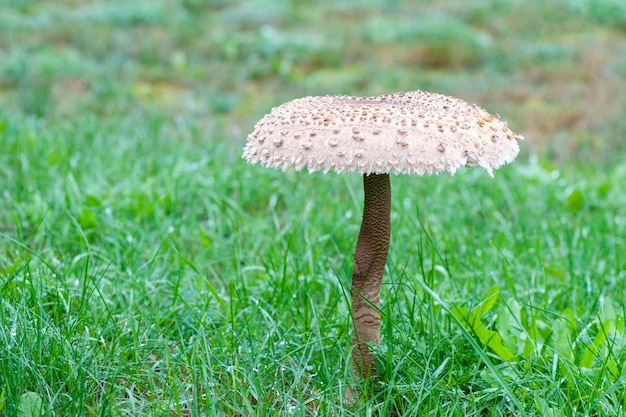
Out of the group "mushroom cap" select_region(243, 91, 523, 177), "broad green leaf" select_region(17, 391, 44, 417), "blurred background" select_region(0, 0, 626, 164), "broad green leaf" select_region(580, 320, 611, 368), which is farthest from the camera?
"blurred background" select_region(0, 0, 626, 164)

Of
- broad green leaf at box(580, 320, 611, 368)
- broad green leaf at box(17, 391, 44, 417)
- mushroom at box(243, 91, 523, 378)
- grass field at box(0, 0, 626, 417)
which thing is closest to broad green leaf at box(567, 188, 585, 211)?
grass field at box(0, 0, 626, 417)

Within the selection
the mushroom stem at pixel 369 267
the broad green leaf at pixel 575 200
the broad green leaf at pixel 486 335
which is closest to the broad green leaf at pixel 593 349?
the broad green leaf at pixel 486 335

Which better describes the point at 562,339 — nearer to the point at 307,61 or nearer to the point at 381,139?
the point at 381,139

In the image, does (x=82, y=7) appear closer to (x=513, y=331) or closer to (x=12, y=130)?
(x=12, y=130)

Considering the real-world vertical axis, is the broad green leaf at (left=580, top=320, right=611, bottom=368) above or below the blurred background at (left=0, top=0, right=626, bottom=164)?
below

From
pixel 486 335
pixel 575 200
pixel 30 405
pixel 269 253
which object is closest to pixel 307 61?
pixel 575 200

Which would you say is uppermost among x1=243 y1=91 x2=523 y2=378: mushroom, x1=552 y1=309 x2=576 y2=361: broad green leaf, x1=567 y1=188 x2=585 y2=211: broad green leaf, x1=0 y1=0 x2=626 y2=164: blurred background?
x1=243 y1=91 x2=523 y2=378: mushroom

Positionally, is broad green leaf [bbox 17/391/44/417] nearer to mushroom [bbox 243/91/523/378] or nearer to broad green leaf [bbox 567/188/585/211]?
mushroom [bbox 243/91/523/378]
